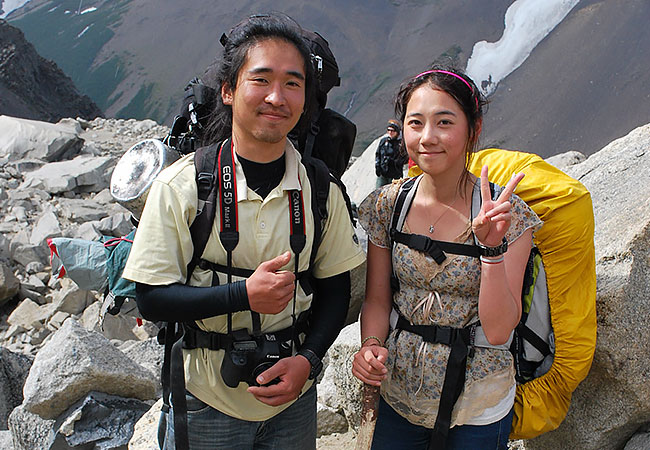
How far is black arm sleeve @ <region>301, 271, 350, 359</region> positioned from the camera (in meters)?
2.02

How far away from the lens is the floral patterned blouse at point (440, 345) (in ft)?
6.52

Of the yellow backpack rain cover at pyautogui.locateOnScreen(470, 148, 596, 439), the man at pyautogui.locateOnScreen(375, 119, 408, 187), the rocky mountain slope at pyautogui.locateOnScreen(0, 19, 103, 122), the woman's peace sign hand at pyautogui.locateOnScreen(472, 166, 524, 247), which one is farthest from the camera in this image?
the rocky mountain slope at pyautogui.locateOnScreen(0, 19, 103, 122)

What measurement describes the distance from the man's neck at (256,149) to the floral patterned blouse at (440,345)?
57 cm

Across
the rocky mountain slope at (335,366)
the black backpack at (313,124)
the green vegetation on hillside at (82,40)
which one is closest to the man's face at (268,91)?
the black backpack at (313,124)

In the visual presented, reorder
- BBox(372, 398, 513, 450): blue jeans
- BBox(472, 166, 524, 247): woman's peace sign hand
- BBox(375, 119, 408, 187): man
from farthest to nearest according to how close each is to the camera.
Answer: BBox(375, 119, 408, 187): man → BBox(372, 398, 513, 450): blue jeans → BBox(472, 166, 524, 247): woman's peace sign hand

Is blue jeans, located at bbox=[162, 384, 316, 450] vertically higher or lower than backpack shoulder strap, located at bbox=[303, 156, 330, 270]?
lower

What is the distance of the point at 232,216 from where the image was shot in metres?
1.85

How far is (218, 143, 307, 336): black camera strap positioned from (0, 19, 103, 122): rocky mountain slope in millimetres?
26678

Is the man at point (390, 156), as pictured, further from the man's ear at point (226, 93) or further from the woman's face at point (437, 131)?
the man's ear at point (226, 93)

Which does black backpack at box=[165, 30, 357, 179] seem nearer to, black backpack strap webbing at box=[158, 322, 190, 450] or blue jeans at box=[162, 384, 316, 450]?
black backpack strap webbing at box=[158, 322, 190, 450]

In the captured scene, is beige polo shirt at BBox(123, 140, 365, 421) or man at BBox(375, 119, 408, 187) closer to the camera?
beige polo shirt at BBox(123, 140, 365, 421)

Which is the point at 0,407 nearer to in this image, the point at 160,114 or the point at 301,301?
the point at 301,301

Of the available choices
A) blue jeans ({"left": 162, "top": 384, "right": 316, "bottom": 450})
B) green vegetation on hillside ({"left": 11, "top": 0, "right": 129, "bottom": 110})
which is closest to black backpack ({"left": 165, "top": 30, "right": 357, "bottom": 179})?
blue jeans ({"left": 162, "top": 384, "right": 316, "bottom": 450})

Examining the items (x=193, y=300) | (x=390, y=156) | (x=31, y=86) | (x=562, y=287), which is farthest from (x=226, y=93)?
(x=31, y=86)
